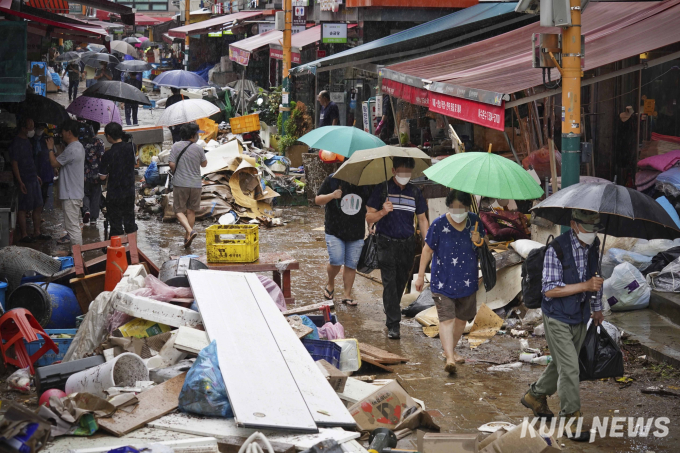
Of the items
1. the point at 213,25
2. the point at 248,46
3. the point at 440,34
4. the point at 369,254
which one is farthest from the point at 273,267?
the point at 213,25

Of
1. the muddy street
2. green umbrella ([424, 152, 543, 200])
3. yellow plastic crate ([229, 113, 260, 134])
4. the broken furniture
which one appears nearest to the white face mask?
green umbrella ([424, 152, 543, 200])

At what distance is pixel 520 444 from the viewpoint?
4.62 metres

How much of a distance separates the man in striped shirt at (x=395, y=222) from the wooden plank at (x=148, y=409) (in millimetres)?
3012

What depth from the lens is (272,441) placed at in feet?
14.5

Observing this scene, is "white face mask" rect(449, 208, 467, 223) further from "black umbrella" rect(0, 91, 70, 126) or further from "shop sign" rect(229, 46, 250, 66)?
"shop sign" rect(229, 46, 250, 66)

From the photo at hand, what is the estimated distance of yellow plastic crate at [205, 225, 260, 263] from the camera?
8.54 meters

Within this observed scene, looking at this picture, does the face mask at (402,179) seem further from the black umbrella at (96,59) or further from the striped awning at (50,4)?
the black umbrella at (96,59)

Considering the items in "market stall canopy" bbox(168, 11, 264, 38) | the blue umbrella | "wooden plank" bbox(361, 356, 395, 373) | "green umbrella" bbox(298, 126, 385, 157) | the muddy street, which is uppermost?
"market stall canopy" bbox(168, 11, 264, 38)

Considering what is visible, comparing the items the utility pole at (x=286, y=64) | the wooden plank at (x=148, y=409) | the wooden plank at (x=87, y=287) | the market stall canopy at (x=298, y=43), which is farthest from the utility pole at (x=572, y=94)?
the market stall canopy at (x=298, y=43)

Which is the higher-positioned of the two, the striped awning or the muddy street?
the striped awning

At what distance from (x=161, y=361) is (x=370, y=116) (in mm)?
11840

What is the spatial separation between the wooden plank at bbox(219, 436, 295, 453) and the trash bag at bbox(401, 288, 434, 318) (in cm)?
474

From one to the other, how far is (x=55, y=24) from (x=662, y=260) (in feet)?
29.6

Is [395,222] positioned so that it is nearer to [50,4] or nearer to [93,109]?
[93,109]
